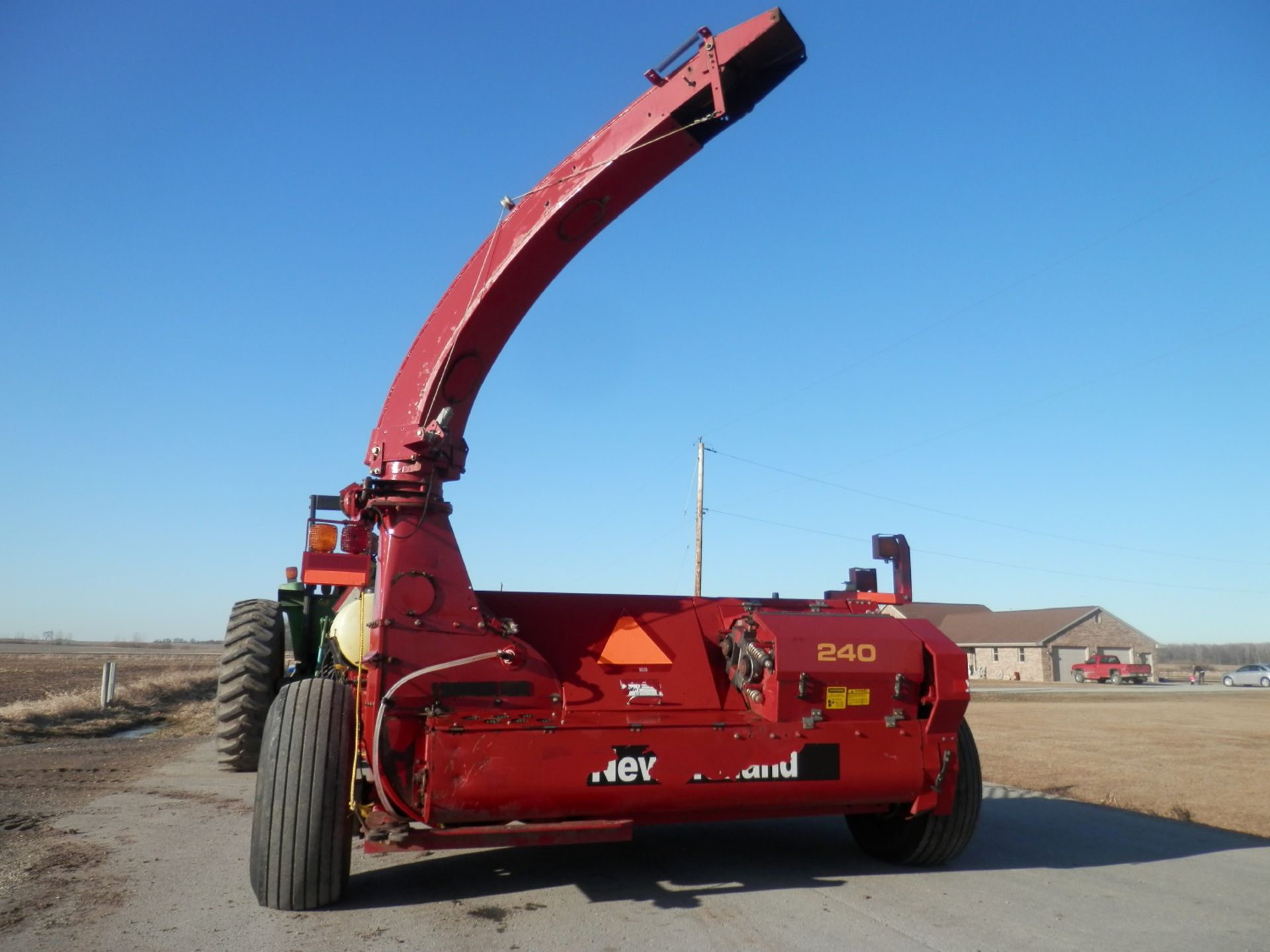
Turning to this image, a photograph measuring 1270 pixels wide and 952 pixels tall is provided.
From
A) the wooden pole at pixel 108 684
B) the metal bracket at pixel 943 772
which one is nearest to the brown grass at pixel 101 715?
the wooden pole at pixel 108 684

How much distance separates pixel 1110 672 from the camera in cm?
4691

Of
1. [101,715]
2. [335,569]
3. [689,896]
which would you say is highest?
[335,569]

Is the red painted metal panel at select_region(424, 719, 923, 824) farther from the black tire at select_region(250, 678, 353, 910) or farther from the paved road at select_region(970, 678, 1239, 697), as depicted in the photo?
the paved road at select_region(970, 678, 1239, 697)

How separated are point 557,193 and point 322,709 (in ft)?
10.0

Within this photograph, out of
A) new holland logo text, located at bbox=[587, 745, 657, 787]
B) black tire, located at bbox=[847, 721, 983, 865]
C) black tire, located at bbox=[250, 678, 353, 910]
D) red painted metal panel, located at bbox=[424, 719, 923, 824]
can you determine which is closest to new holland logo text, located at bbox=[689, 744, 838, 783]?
red painted metal panel, located at bbox=[424, 719, 923, 824]

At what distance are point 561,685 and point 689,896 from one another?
132 centimetres

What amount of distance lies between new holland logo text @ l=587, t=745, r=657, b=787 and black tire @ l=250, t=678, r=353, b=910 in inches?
48.7

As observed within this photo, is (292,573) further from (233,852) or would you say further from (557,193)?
(557,193)

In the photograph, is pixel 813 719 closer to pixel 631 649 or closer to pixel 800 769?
pixel 800 769

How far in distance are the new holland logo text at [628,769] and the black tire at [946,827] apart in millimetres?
1706

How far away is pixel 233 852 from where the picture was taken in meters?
5.98

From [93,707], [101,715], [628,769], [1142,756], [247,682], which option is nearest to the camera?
[628,769]

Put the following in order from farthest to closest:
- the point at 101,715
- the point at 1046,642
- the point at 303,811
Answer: the point at 1046,642
the point at 101,715
the point at 303,811

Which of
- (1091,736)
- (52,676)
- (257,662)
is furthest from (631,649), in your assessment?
(52,676)
